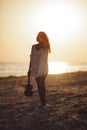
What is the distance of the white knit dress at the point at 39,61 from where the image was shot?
27.0 feet

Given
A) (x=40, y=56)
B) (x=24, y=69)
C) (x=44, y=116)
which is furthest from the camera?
(x=24, y=69)

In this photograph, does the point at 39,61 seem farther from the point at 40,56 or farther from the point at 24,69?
the point at 24,69

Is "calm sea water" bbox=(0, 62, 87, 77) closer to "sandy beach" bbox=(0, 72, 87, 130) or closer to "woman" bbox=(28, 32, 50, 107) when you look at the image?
"sandy beach" bbox=(0, 72, 87, 130)

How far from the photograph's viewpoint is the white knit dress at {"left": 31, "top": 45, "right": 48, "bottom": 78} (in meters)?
8.22

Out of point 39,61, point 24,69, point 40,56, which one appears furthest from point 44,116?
point 24,69

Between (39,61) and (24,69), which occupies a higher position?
(24,69)

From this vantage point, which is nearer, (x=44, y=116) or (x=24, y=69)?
(x=44, y=116)

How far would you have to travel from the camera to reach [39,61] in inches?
326

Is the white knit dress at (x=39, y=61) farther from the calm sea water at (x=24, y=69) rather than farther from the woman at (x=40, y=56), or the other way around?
→ the calm sea water at (x=24, y=69)

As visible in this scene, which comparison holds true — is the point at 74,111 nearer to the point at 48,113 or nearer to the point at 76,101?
the point at 48,113

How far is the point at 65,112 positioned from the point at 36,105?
1.43m

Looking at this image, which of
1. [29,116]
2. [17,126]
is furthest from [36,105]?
[17,126]

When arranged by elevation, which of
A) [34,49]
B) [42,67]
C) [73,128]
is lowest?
[73,128]

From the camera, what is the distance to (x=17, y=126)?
686 centimetres
